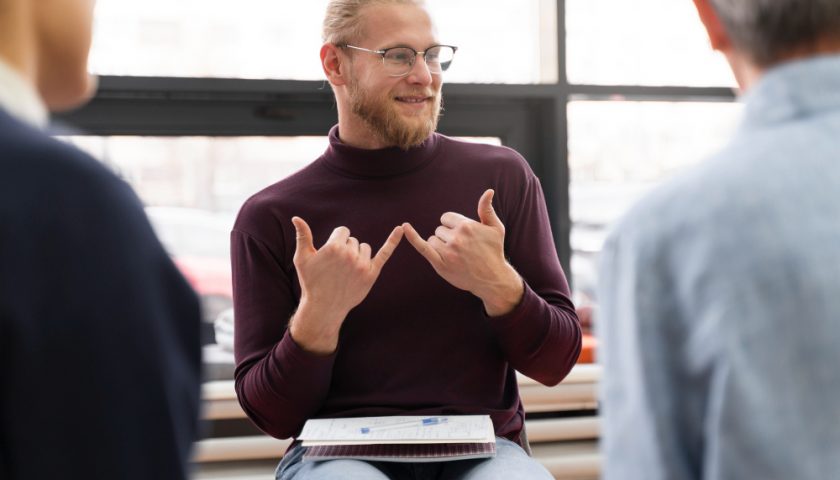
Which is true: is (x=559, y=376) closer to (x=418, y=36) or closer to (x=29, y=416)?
(x=418, y=36)

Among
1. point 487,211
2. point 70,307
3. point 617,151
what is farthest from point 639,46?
point 70,307

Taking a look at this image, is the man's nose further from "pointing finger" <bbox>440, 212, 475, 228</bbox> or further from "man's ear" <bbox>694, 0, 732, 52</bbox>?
"man's ear" <bbox>694, 0, 732, 52</bbox>

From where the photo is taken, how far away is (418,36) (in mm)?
1609

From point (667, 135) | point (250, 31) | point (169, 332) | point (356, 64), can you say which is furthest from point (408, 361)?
point (667, 135)

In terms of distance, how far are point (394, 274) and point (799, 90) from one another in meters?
0.98

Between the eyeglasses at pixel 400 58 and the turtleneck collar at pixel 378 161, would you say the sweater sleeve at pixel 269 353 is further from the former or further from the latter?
the eyeglasses at pixel 400 58

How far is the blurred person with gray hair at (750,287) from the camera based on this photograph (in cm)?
61

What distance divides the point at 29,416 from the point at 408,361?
0.93 meters

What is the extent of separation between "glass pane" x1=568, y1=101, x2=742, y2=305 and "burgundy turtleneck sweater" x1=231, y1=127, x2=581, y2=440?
83cm

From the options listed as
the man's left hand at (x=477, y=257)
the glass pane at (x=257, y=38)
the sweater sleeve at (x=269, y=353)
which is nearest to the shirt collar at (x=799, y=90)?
the man's left hand at (x=477, y=257)

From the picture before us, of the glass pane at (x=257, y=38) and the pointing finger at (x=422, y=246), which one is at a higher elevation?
the glass pane at (x=257, y=38)

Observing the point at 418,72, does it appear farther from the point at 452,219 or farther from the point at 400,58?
the point at 452,219

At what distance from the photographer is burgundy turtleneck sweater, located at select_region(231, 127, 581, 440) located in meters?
1.47

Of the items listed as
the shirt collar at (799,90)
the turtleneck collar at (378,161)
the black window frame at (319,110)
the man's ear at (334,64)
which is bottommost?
the turtleneck collar at (378,161)
